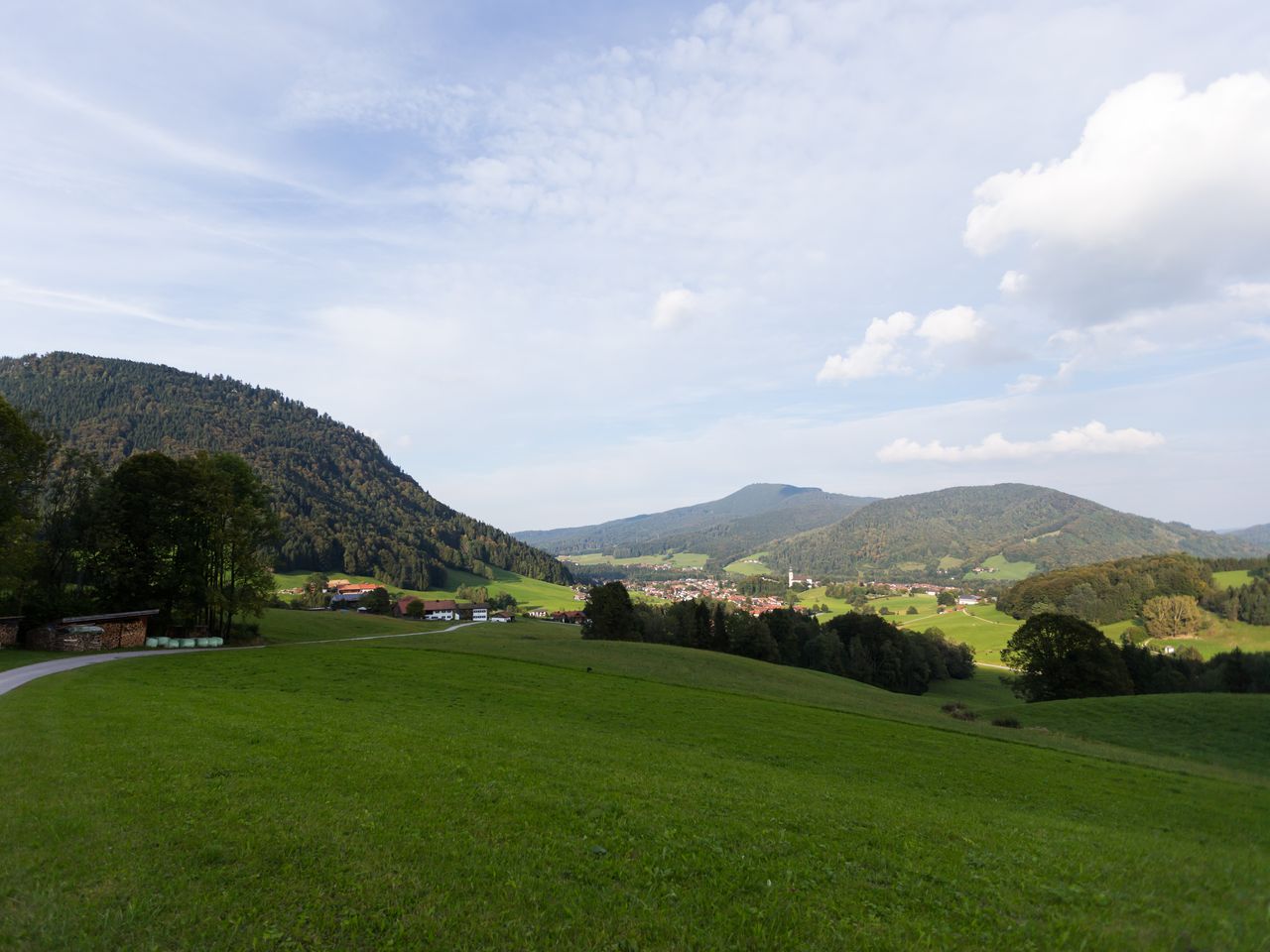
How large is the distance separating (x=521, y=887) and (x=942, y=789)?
1449cm

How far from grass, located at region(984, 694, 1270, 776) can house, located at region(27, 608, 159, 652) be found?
64.9 meters

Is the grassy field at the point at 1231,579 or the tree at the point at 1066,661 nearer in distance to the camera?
the tree at the point at 1066,661

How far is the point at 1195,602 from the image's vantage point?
4621 inches

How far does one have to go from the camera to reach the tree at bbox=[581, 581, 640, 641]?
82.9 meters

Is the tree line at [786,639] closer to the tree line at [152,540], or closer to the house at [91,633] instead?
the tree line at [152,540]

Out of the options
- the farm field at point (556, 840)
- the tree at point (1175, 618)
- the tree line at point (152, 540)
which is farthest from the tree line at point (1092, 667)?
the tree line at point (152, 540)

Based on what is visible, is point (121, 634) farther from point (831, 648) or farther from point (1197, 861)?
point (831, 648)

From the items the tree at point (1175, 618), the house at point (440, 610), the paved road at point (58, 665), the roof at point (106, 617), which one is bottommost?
the tree at point (1175, 618)

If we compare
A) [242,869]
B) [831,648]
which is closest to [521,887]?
[242,869]

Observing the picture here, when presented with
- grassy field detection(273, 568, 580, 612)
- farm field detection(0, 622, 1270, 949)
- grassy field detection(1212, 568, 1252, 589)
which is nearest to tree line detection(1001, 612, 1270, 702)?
farm field detection(0, 622, 1270, 949)

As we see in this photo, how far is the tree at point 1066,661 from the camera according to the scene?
61156 millimetres

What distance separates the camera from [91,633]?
41.5 metres

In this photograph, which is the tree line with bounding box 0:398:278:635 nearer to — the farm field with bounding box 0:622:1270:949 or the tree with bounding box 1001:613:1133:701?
the farm field with bounding box 0:622:1270:949

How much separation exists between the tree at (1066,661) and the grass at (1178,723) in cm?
2347
